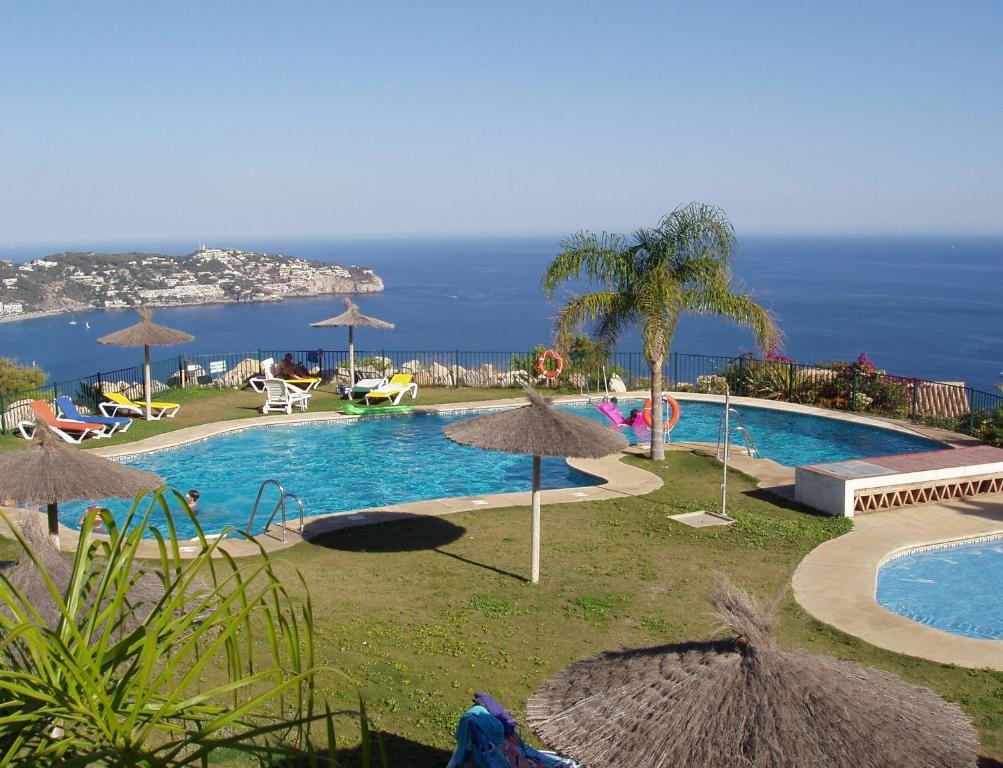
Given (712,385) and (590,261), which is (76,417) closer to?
(590,261)

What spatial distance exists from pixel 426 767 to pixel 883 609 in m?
6.19

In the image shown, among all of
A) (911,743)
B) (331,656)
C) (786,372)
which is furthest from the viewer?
(786,372)

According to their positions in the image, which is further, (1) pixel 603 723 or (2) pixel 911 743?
(1) pixel 603 723

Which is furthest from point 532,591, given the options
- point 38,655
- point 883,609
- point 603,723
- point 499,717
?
point 38,655

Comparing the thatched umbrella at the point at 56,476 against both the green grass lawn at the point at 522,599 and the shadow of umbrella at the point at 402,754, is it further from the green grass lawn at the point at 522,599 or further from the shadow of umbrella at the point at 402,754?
the shadow of umbrella at the point at 402,754

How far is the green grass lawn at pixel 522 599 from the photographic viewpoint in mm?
8500

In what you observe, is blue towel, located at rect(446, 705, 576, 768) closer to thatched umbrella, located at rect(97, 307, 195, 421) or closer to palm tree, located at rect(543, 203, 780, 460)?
palm tree, located at rect(543, 203, 780, 460)

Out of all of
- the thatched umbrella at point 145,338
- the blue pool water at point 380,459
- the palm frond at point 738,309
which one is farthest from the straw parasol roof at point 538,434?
the thatched umbrella at point 145,338

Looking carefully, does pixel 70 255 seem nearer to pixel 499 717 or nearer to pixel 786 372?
pixel 786 372

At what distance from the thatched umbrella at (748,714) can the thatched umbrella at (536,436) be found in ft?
17.9

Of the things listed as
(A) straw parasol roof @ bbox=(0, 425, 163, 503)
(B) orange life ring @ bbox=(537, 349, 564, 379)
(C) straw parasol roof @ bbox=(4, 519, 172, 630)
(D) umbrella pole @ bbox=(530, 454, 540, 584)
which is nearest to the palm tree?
(D) umbrella pole @ bbox=(530, 454, 540, 584)

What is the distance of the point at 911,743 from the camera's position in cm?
503

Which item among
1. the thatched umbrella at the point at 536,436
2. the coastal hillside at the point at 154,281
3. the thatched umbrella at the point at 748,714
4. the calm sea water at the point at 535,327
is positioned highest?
the thatched umbrella at the point at 536,436

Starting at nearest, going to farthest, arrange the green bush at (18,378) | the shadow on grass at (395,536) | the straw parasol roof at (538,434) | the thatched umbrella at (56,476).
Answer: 1. the thatched umbrella at (56,476)
2. the straw parasol roof at (538,434)
3. the shadow on grass at (395,536)
4. the green bush at (18,378)
